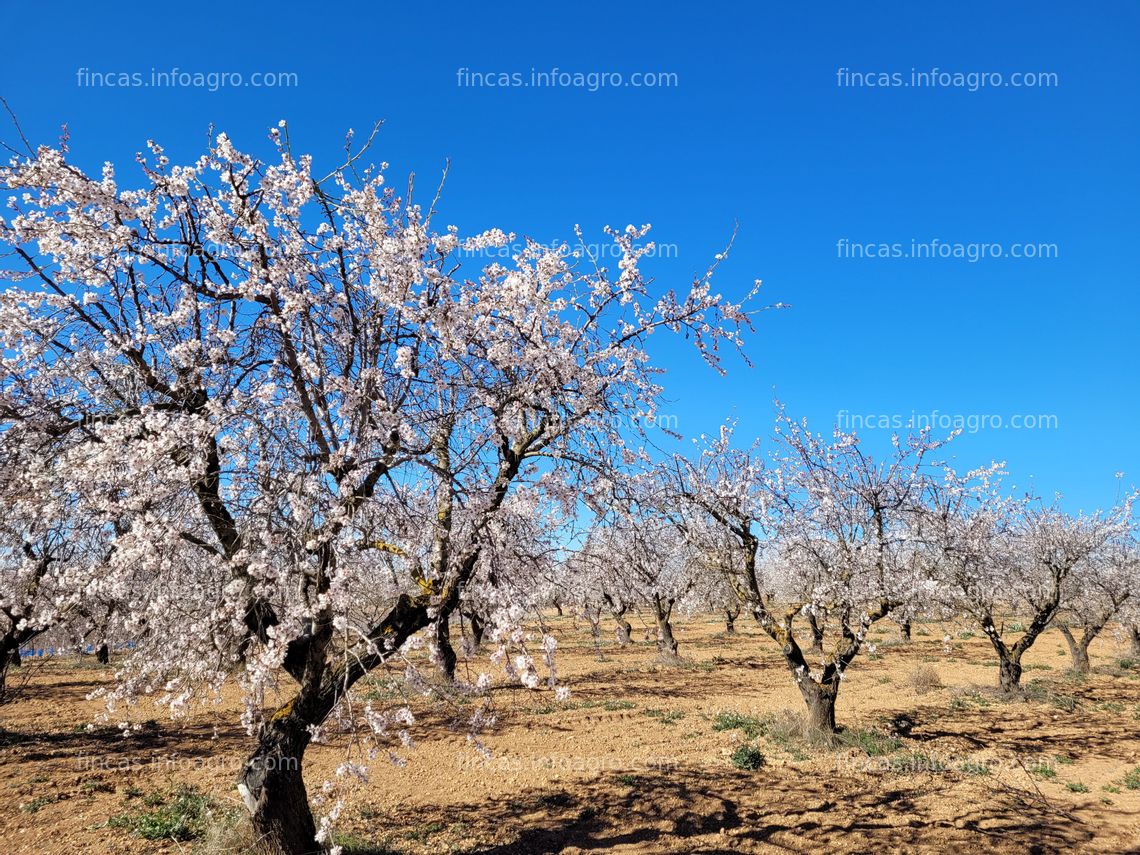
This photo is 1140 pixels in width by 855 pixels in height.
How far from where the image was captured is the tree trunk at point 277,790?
6934 millimetres

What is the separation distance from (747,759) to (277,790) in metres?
8.26

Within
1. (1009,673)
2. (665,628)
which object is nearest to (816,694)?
→ (1009,673)

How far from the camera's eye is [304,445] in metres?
6.59

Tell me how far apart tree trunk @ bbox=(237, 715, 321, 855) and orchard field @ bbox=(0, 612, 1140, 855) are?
0.33 m

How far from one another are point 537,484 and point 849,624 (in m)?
9.35

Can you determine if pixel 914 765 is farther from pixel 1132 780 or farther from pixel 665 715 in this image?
pixel 665 715

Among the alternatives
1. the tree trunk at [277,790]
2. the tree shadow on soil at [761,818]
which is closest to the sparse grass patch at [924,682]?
the tree shadow on soil at [761,818]

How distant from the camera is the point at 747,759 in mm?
11695

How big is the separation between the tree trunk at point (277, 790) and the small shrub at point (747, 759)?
7.55m

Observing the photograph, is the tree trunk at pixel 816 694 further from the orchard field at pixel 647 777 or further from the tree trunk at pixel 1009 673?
the tree trunk at pixel 1009 673

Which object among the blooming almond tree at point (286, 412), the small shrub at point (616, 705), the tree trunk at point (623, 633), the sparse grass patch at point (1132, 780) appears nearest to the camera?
the blooming almond tree at point (286, 412)

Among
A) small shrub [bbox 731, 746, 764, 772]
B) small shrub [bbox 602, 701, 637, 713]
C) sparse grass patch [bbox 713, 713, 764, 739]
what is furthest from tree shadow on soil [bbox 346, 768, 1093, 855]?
small shrub [bbox 602, 701, 637, 713]

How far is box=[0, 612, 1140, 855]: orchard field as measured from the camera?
27.6 ft

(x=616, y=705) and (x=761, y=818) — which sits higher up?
(x=761, y=818)
